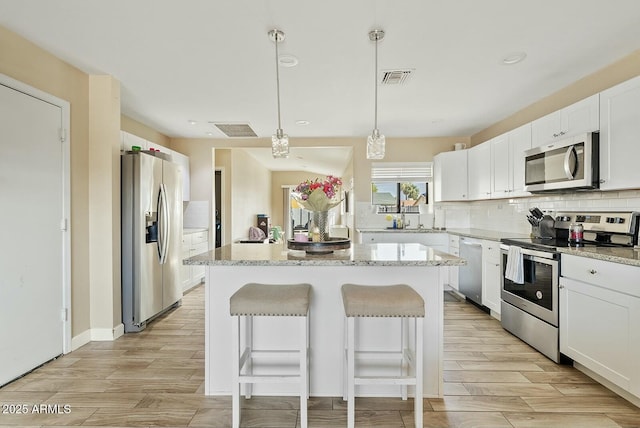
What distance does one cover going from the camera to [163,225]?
3.51 meters

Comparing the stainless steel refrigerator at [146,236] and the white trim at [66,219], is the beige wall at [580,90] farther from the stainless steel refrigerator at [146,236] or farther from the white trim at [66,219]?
the white trim at [66,219]

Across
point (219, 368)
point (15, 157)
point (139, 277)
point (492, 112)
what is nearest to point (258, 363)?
point (219, 368)

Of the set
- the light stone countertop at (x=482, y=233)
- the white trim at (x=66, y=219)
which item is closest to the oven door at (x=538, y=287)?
the light stone countertop at (x=482, y=233)

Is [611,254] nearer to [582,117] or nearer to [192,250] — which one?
[582,117]

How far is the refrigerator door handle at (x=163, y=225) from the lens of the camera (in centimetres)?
349

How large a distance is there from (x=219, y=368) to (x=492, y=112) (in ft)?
13.4

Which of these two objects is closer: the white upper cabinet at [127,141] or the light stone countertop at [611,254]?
the light stone countertop at [611,254]

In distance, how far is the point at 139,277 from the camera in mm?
3191

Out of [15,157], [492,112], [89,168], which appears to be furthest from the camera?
[492,112]

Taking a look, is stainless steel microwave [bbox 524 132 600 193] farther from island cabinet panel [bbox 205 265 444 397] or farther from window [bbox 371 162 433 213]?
window [bbox 371 162 433 213]

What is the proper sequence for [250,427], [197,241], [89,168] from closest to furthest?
[250,427] < [89,168] < [197,241]

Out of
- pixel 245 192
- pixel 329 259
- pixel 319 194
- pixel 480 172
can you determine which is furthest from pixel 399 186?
pixel 245 192

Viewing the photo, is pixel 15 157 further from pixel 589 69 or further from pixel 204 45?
pixel 589 69

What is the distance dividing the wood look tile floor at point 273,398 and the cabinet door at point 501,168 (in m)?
1.82
